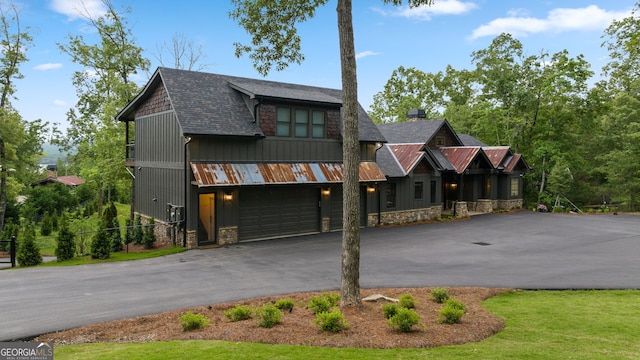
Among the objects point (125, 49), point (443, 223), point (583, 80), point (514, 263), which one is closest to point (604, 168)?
point (583, 80)

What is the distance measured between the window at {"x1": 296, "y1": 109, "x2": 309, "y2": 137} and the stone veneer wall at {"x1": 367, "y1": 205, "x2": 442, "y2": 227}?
631 centimetres

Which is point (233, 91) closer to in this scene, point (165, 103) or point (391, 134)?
point (165, 103)

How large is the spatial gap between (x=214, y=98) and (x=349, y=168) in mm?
12282

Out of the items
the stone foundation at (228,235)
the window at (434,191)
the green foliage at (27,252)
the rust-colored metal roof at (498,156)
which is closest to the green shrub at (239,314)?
the stone foundation at (228,235)

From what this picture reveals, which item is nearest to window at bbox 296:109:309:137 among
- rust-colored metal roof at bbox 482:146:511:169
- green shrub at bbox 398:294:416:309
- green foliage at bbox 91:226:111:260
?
green foliage at bbox 91:226:111:260

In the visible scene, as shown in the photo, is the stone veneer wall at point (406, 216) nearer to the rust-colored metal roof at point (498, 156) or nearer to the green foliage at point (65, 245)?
the rust-colored metal roof at point (498, 156)

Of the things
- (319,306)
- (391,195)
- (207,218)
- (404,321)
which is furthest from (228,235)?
(404,321)

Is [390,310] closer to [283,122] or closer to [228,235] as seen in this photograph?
[228,235]

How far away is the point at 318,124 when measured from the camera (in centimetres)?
2070

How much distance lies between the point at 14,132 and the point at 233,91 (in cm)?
1510

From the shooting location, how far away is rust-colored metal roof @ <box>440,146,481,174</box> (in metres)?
28.0

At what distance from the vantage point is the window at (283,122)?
64.0 ft

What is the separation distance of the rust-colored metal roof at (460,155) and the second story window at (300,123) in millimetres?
11646

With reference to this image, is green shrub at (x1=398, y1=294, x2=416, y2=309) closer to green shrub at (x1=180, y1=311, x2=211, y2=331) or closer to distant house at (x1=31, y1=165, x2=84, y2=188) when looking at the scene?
green shrub at (x1=180, y1=311, x2=211, y2=331)
